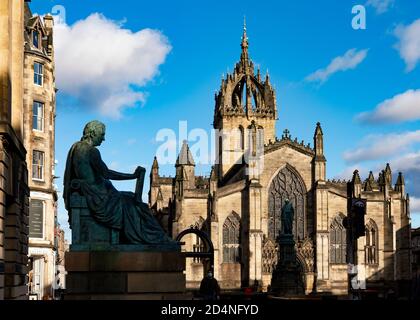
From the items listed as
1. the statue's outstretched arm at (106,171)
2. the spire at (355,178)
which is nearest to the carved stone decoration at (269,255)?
the spire at (355,178)

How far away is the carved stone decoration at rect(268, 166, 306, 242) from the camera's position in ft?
206

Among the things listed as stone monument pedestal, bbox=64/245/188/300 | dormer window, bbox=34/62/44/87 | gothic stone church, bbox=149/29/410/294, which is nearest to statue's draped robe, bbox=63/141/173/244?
stone monument pedestal, bbox=64/245/188/300

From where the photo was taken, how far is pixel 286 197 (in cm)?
6325

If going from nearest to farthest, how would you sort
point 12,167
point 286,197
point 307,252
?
point 12,167 → point 307,252 → point 286,197

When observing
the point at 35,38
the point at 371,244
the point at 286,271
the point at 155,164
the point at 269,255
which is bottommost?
the point at 286,271

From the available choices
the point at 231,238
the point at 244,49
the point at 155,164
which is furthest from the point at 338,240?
the point at 244,49

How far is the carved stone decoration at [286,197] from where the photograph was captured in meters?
62.9

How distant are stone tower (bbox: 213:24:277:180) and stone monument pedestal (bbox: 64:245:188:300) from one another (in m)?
65.6

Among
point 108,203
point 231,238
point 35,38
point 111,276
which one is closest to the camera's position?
point 111,276

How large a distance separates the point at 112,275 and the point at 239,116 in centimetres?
6796

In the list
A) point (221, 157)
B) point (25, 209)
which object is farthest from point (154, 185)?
point (25, 209)

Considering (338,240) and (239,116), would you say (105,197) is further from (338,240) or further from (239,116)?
(239,116)

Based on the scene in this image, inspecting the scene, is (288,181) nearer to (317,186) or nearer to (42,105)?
(317,186)
